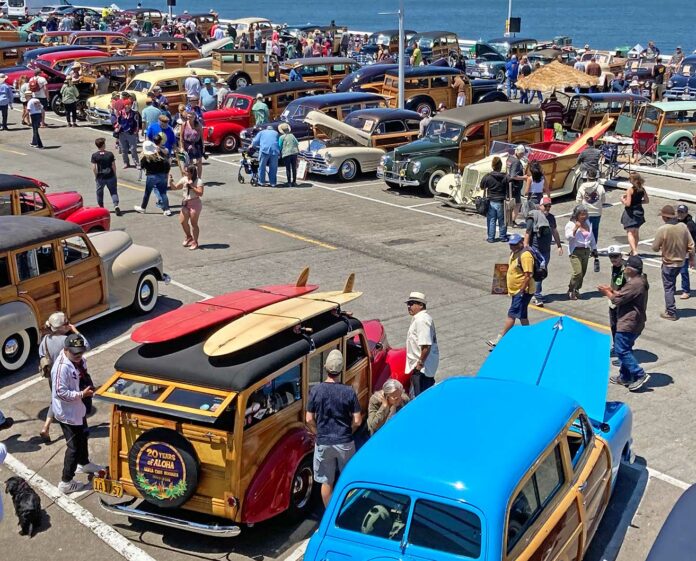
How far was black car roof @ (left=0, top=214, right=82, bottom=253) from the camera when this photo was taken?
10.9 metres

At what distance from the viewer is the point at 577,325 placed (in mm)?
9680

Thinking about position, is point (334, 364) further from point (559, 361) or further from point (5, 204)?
point (5, 204)

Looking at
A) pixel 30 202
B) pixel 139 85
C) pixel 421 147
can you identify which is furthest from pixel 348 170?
pixel 139 85

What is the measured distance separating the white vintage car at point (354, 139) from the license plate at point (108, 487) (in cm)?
1426

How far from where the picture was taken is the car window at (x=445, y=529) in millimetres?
5984

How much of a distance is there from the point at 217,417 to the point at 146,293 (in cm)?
623

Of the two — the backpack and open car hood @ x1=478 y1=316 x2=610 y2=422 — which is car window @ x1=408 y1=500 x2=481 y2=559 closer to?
open car hood @ x1=478 y1=316 x2=610 y2=422

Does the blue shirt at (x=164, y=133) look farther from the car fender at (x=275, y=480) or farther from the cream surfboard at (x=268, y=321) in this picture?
the car fender at (x=275, y=480)

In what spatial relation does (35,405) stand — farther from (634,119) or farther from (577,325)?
(634,119)

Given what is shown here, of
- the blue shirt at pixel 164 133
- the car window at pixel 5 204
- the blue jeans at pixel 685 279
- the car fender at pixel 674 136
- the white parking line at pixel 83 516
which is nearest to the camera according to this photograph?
the white parking line at pixel 83 516

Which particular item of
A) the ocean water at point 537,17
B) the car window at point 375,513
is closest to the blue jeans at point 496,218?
the car window at point 375,513

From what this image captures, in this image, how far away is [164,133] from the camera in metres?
21.3

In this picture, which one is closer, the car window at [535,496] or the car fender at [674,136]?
the car window at [535,496]

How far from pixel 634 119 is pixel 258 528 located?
19.7 meters
